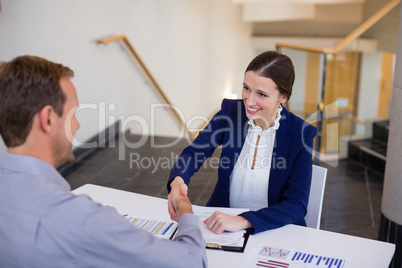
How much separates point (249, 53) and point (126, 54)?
6771 millimetres

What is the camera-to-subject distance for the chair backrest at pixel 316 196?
2.38 m

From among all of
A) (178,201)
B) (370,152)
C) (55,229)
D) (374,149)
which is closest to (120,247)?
(55,229)

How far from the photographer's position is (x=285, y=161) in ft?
7.79

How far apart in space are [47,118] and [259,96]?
1.26m

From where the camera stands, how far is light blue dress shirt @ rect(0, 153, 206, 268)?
121 centimetres

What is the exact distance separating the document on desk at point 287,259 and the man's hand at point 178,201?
0.29m

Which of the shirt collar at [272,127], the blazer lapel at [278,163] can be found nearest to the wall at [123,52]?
the shirt collar at [272,127]

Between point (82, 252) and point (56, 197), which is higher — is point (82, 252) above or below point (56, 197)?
below

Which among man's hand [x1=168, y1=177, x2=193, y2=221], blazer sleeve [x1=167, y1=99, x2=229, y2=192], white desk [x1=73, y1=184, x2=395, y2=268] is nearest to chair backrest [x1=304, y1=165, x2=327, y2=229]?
white desk [x1=73, y1=184, x2=395, y2=268]

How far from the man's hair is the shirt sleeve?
28 cm

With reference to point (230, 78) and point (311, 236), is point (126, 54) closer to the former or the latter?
point (311, 236)

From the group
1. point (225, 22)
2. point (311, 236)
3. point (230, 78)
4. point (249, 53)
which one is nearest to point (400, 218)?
point (311, 236)

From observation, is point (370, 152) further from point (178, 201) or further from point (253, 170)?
point (178, 201)

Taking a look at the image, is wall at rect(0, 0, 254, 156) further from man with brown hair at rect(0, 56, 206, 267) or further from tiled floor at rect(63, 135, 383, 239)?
man with brown hair at rect(0, 56, 206, 267)
